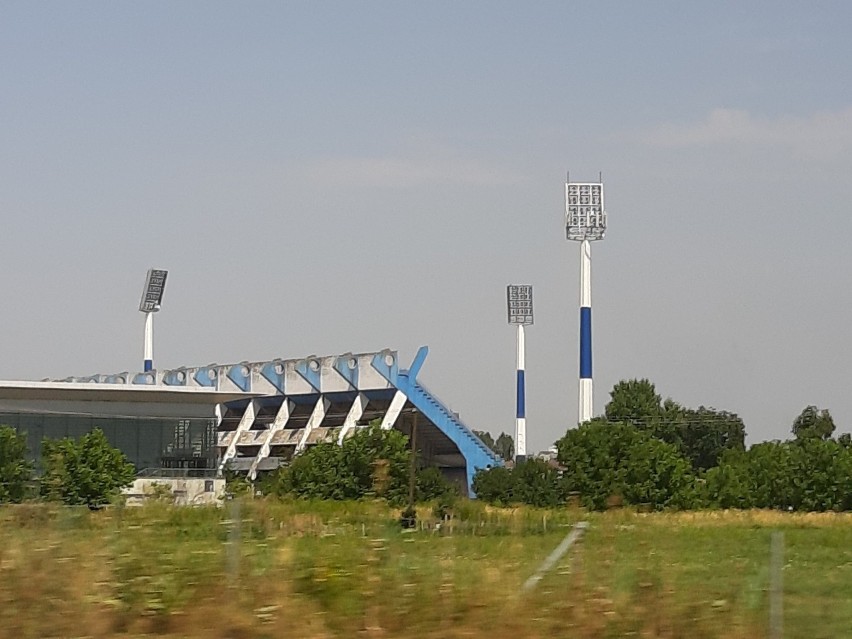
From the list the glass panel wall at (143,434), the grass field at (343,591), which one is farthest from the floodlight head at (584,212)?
the grass field at (343,591)

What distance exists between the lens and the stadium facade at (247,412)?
76.0m

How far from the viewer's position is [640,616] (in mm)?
8883

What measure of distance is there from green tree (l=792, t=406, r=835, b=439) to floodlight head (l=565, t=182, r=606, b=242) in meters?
31.3

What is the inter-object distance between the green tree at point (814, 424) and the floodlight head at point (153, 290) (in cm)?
6107

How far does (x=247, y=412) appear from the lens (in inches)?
4001

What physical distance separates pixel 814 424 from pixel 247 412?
54242 millimetres

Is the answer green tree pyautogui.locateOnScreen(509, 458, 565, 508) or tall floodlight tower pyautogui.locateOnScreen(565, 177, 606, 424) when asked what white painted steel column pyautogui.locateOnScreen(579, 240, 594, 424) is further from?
green tree pyautogui.locateOnScreen(509, 458, 565, 508)

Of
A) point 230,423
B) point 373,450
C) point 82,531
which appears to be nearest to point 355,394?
point 230,423

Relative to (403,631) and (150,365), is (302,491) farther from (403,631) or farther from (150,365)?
(150,365)

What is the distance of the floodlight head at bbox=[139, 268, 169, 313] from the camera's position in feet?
411

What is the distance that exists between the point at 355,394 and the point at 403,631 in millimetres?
84918

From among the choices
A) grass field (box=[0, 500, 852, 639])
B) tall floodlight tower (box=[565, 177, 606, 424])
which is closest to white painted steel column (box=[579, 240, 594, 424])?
tall floodlight tower (box=[565, 177, 606, 424])

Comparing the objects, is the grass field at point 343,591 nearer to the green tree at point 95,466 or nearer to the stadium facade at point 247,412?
the green tree at point 95,466

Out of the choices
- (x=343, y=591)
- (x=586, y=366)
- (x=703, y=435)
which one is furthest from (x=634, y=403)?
(x=343, y=591)
